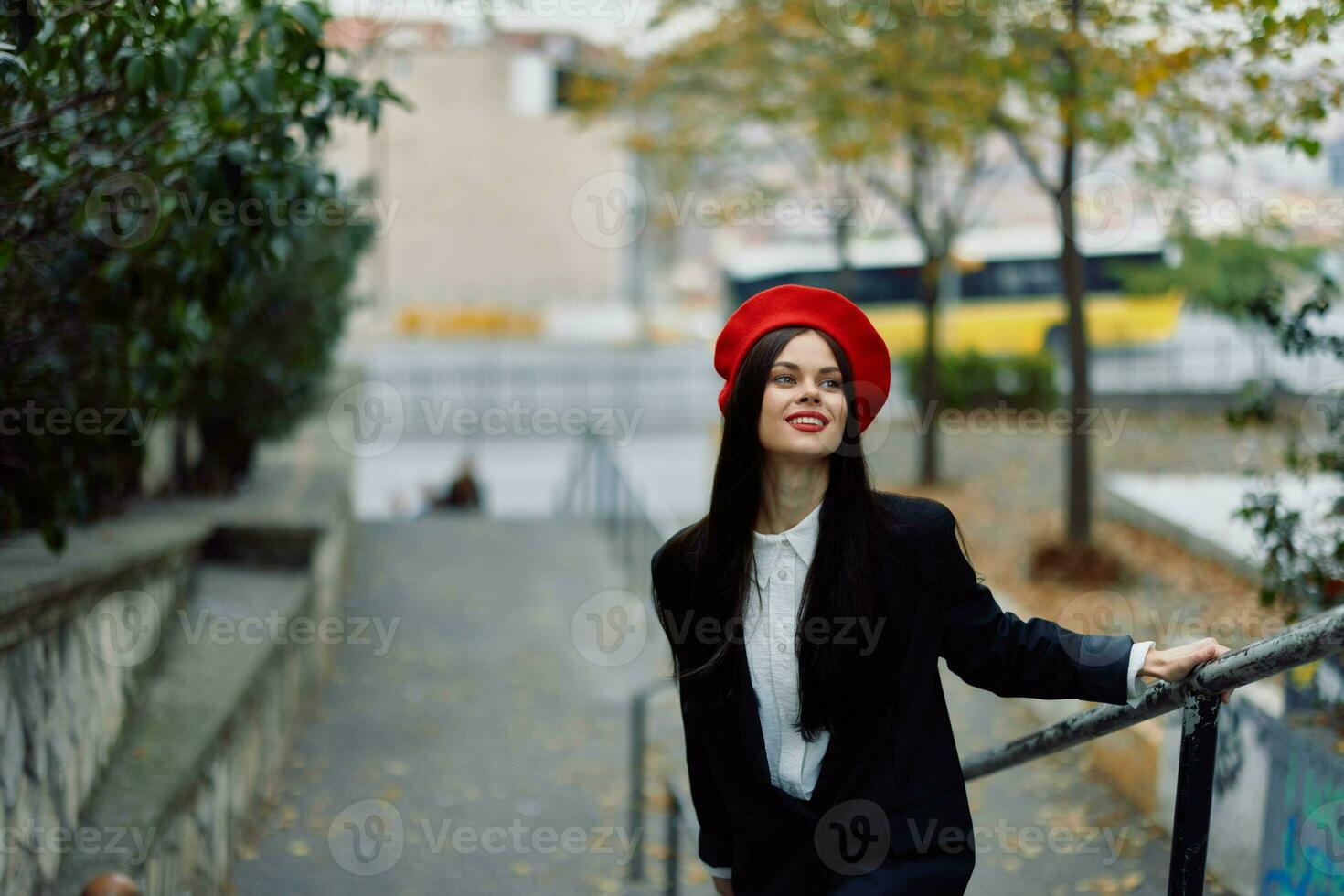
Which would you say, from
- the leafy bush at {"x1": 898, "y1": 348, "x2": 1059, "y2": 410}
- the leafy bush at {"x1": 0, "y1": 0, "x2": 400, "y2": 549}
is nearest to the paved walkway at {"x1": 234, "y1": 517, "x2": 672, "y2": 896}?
the leafy bush at {"x1": 0, "y1": 0, "x2": 400, "y2": 549}

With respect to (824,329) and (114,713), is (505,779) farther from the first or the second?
(824,329)

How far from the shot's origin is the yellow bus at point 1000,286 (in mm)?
25344

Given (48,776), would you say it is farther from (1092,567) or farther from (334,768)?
(1092,567)

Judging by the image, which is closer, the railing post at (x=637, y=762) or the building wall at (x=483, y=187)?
the railing post at (x=637, y=762)

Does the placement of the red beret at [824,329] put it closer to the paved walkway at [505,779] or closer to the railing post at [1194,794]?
the railing post at [1194,794]

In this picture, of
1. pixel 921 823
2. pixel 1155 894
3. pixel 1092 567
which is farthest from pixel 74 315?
pixel 1092 567

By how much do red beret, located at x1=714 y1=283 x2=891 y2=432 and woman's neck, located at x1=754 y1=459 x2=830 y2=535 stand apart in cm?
12

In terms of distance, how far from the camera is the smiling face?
2.34 metres

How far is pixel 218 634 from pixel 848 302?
4.18 m

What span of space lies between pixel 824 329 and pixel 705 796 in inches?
35.0

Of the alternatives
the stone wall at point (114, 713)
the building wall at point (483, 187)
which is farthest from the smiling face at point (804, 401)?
the building wall at point (483, 187)

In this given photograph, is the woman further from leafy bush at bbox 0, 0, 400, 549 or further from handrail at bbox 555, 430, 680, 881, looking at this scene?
handrail at bbox 555, 430, 680, 881

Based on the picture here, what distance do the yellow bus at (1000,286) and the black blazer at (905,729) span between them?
2262 cm

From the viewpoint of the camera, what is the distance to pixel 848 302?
2.39 metres
